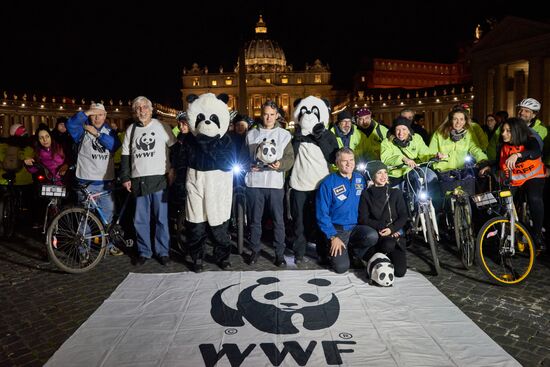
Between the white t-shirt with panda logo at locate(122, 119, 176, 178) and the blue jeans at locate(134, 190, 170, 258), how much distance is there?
0.37 metres

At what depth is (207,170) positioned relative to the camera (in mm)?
5820

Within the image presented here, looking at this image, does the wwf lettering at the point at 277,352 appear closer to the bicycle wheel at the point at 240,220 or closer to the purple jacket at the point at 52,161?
the bicycle wheel at the point at 240,220

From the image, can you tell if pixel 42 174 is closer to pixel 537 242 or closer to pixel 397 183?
pixel 397 183

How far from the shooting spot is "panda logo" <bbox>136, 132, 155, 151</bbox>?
20.2 feet

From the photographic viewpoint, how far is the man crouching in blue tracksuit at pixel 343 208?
5.82 m

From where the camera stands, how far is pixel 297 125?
640 cm

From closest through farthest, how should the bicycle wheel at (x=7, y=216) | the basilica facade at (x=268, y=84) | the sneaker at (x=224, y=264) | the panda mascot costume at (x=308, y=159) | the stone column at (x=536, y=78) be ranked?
the sneaker at (x=224, y=264) → the panda mascot costume at (x=308, y=159) → the bicycle wheel at (x=7, y=216) → the stone column at (x=536, y=78) → the basilica facade at (x=268, y=84)

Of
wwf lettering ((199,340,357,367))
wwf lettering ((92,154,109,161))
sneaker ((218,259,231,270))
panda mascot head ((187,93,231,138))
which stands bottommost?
wwf lettering ((199,340,357,367))

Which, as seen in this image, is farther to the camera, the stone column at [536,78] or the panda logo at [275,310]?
the stone column at [536,78]

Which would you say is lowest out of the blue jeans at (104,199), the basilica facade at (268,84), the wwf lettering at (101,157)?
the blue jeans at (104,199)

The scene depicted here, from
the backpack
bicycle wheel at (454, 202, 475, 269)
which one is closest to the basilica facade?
the backpack

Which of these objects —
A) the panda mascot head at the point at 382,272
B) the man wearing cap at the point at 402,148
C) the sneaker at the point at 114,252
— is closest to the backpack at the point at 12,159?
the sneaker at the point at 114,252

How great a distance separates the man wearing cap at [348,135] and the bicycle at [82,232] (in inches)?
140

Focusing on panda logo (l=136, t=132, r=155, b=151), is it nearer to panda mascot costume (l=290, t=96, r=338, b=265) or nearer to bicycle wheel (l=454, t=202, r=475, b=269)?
panda mascot costume (l=290, t=96, r=338, b=265)
